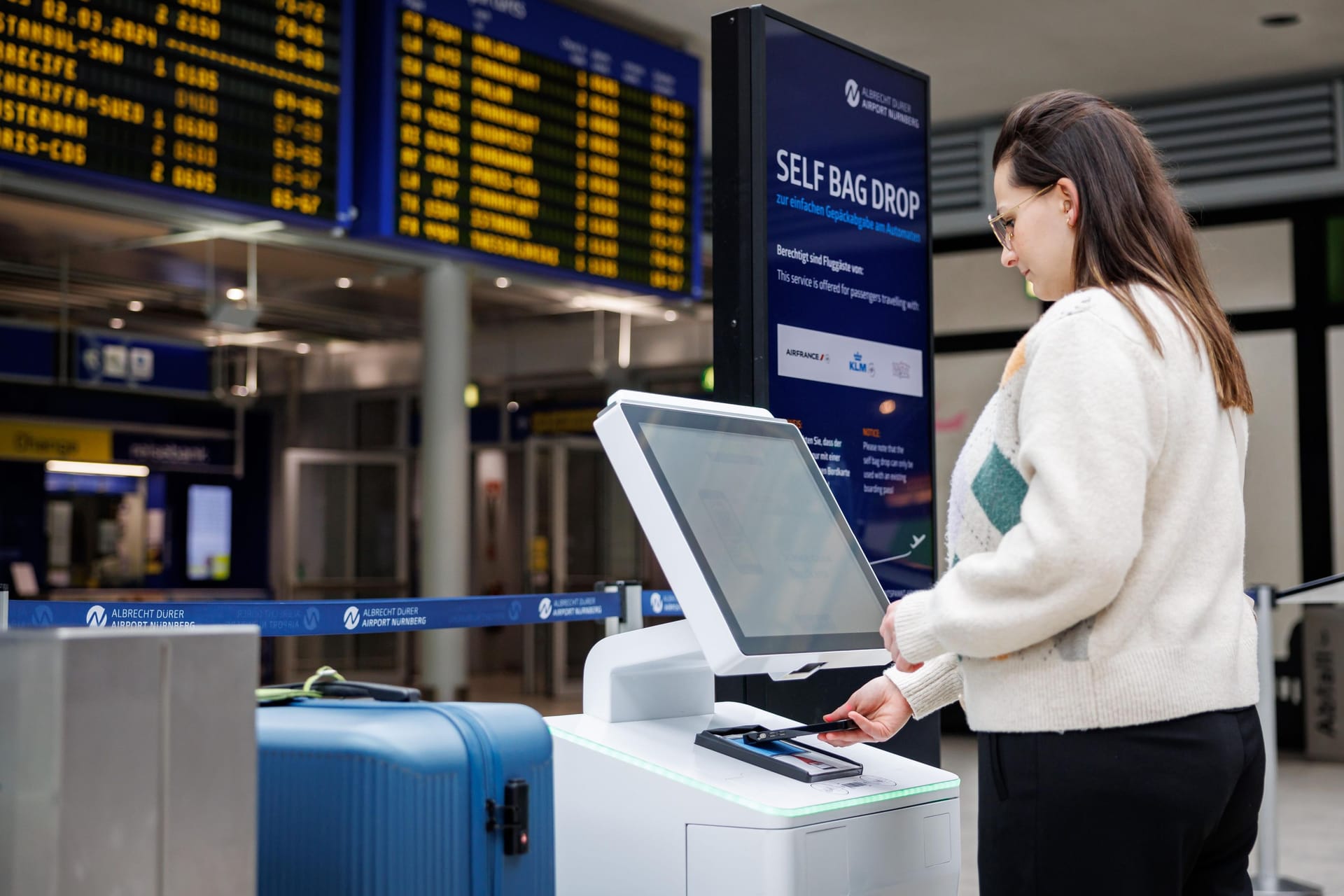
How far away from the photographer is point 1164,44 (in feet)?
22.8

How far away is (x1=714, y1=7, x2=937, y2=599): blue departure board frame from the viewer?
2.47m

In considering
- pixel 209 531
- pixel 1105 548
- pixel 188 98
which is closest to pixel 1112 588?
pixel 1105 548

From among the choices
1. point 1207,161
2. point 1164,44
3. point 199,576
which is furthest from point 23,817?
point 199,576

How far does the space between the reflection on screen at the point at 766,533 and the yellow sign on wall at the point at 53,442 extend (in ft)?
33.9

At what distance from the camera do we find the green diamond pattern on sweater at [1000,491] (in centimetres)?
142

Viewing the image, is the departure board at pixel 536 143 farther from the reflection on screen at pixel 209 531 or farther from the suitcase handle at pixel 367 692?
the reflection on screen at pixel 209 531

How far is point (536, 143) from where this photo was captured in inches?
246

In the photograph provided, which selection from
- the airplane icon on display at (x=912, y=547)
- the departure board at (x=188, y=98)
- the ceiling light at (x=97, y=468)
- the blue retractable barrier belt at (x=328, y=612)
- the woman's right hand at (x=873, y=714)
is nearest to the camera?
the woman's right hand at (x=873, y=714)

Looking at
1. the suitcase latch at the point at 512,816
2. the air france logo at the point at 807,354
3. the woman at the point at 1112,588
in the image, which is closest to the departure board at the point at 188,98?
the air france logo at the point at 807,354

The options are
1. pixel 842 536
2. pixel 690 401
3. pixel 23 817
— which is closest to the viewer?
pixel 23 817

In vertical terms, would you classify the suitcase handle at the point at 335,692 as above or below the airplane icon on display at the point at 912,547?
below

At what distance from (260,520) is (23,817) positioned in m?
13.3

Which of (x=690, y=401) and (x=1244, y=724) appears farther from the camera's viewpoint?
(x=690, y=401)

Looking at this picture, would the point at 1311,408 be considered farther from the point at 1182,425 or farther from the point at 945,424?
the point at 1182,425
